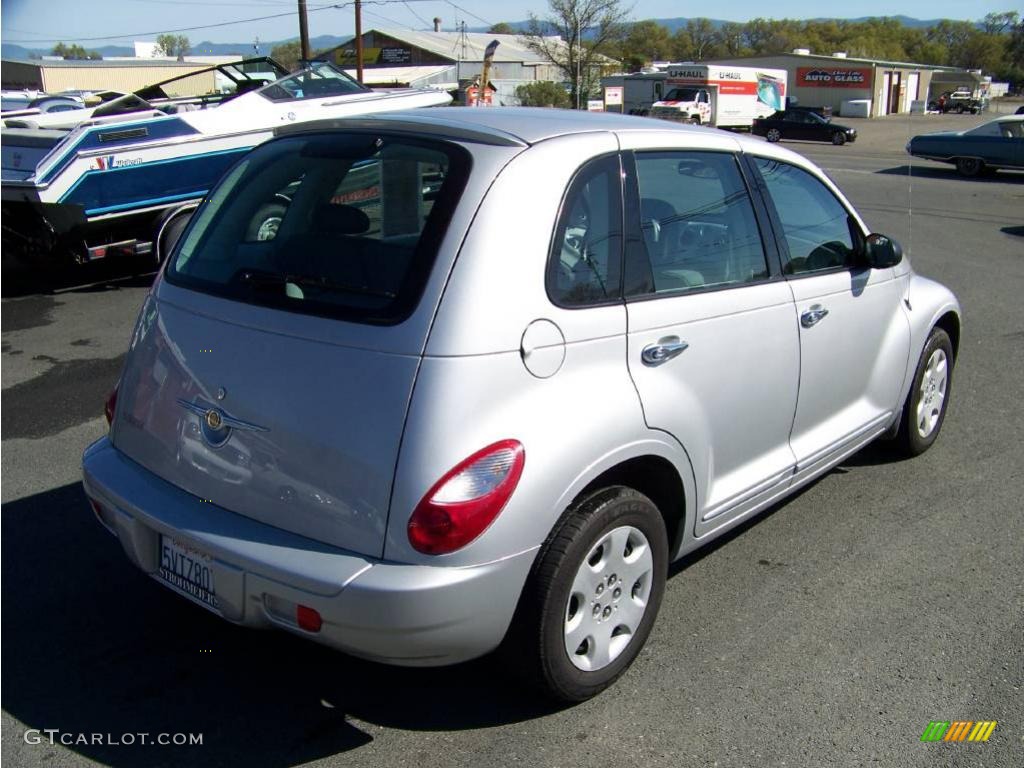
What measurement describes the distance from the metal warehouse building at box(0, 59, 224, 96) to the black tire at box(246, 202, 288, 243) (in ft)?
187

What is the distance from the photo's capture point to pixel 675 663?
348 centimetres

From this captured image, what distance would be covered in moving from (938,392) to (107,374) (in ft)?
18.0

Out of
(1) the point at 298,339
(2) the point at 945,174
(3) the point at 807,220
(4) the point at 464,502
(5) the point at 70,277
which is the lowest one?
(2) the point at 945,174

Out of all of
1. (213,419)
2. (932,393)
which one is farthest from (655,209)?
(932,393)

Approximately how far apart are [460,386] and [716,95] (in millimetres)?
44206

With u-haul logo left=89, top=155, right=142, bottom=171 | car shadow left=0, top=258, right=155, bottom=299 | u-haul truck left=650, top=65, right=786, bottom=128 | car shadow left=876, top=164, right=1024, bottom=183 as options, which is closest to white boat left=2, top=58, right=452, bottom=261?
u-haul logo left=89, top=155, right=142, bottom=171

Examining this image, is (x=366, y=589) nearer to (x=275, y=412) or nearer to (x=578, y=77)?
(x=275, y=412)

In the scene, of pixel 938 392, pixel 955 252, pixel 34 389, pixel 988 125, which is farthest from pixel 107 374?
pixel 988 125

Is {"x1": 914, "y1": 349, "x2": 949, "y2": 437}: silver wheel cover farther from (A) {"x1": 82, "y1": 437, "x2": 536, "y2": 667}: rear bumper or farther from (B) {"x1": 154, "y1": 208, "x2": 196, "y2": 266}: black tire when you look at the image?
(B) {"x1": 154, "y1": 208, "x2": 196, "y2": 266}: black tire

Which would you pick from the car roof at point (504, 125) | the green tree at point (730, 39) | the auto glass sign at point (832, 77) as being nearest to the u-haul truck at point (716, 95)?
the auto glass sign at point (832, 77)

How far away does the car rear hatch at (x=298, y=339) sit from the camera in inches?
108

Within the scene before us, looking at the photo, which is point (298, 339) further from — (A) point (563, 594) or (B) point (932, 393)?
(B) point (932, 393)

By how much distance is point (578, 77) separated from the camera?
5594cm

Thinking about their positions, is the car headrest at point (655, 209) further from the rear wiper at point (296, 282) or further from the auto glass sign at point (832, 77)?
the auto glass sign at point (832, 77)
